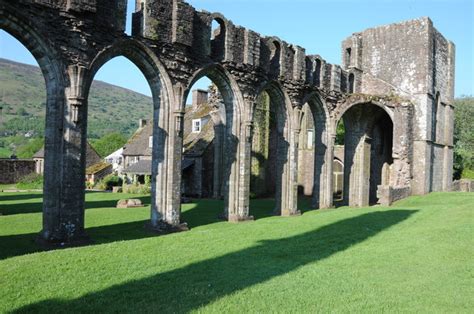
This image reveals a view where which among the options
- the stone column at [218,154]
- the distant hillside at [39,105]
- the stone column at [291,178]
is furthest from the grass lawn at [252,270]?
the distant hillside at [39,105]

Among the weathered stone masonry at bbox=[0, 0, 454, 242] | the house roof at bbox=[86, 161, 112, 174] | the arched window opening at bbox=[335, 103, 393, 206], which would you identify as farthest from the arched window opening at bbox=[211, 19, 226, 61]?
the house roof at bbox=[86, 161, 112, 174]

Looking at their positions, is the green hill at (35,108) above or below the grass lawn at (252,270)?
above

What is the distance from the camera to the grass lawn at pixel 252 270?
5.56 m

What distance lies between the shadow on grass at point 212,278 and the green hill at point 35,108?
190 ft

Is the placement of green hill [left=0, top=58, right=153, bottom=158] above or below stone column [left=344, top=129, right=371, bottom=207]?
above

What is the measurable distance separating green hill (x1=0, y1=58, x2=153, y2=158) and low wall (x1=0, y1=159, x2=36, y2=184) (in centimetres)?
2448

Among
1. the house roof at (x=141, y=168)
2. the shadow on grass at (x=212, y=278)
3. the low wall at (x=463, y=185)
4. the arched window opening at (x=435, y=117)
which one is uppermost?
the arched window opening at (x=435, y=117)

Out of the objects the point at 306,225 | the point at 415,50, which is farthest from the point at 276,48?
the point at 415,50

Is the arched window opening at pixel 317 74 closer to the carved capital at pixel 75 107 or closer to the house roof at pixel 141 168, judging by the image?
the carved capital at pixel 75 107

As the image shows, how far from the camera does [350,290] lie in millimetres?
6203

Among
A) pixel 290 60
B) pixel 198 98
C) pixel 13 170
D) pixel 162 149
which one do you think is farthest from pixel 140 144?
pixel 162 149

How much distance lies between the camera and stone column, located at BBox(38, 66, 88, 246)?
973 centimetres

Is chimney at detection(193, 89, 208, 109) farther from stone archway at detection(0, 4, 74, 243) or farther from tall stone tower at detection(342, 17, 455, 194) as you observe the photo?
stone archway at detection(0, 4, 74, 243)

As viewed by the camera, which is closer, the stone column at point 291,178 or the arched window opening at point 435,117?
the stone column at point 291,178
